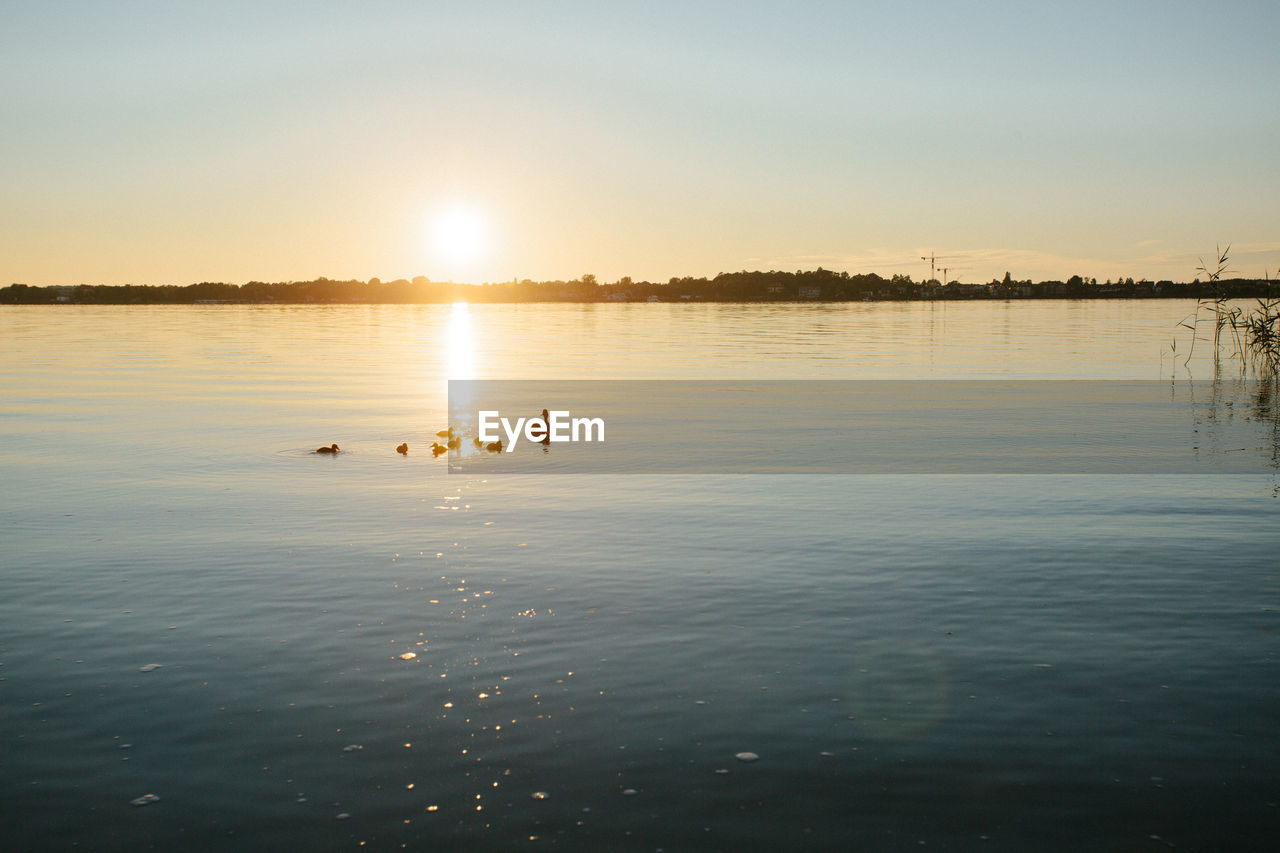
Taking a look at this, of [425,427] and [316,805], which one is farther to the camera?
[425,427]

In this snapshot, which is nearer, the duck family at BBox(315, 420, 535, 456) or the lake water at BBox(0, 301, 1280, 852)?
the lake water at BBox(0, 301, 1280, 852)

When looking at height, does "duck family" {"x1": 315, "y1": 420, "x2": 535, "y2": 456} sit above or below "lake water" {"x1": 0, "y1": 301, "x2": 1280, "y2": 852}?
above

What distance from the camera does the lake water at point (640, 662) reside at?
879 cm

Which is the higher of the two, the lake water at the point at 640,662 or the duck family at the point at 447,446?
Answer: the duck family at the point at 447,446

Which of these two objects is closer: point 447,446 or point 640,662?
point 640,662

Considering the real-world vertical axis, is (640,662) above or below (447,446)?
below

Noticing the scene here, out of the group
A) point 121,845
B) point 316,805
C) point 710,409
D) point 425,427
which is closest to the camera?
point 121,845

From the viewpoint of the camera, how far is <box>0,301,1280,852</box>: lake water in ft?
28.8

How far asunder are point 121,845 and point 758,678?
6.36 meters

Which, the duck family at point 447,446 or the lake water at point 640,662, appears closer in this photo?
the lake water at point 640,662

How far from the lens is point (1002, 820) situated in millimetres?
8625

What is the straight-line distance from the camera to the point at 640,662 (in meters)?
12.0

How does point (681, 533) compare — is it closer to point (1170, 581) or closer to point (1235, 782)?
point (1170, 581)

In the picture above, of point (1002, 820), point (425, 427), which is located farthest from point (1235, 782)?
→ point (425, 427)
